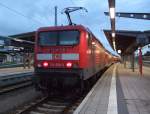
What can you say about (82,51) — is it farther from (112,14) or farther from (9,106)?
(112,14)

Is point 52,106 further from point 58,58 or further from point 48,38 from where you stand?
point 48,38

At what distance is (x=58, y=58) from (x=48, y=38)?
46.6 inches

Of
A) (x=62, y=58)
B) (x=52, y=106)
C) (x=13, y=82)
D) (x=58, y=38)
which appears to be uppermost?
(x=58, y=38)

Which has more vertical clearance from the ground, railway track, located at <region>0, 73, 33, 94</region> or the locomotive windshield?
the locomotive windshield

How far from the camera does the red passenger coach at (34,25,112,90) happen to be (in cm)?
1514

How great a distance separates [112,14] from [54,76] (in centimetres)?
732

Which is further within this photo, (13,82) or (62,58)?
(13,82)

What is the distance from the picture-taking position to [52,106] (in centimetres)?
Answer: 1392

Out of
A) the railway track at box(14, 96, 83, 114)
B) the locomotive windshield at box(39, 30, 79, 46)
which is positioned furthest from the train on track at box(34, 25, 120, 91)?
the railway track at box(14, 96, 83, 114)

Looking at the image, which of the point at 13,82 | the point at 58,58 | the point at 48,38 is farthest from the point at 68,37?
the point at 13,82

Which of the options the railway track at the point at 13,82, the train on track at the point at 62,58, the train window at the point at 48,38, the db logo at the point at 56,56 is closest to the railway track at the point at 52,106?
the train on track at the point at 62,58

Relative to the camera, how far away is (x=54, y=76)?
15.4 m

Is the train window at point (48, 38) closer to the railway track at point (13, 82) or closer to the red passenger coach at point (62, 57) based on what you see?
the red passenger coach at point (62, 57)

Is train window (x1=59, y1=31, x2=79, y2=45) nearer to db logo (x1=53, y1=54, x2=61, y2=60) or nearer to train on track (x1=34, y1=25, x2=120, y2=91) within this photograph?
train on track (x1=34, y1=25, x2=120, y2=91)
